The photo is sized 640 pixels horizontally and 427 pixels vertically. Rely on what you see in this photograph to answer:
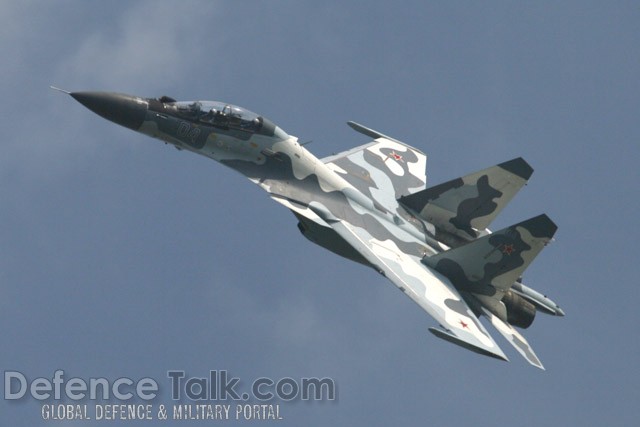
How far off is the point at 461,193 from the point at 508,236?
2833 mm

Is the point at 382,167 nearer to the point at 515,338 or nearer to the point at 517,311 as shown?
the point at 517,311

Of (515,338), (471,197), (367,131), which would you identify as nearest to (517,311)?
(515,338)

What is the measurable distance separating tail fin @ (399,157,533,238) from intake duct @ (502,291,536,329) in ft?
8.63

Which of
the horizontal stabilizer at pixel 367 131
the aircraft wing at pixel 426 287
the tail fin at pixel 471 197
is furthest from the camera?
the horizontal stabilizer at pixel 367 131

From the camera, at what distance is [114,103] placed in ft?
125

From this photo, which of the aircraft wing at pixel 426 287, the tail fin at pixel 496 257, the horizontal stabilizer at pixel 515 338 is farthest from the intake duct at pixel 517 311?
the aircraft wing at pixel 426 287

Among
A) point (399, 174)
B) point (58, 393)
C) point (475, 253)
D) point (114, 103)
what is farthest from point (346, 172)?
point (58, 393)

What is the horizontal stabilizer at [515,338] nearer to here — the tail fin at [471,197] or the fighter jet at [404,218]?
the fighter jet at [404,218]

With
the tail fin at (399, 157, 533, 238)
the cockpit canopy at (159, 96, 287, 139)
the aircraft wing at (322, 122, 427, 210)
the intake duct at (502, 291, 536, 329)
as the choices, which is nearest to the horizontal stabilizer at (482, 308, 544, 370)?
the intake duct at (502, 291, 536, 329)

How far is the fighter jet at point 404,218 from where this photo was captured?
125 ft

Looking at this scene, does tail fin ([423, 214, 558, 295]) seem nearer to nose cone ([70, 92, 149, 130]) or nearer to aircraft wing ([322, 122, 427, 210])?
aircraft wing ([322, 122, 427, 210])

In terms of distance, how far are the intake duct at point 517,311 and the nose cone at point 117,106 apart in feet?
40.7

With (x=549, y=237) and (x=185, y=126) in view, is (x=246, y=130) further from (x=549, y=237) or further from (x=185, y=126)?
(x=549, y=237)

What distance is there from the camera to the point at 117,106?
38250mm
